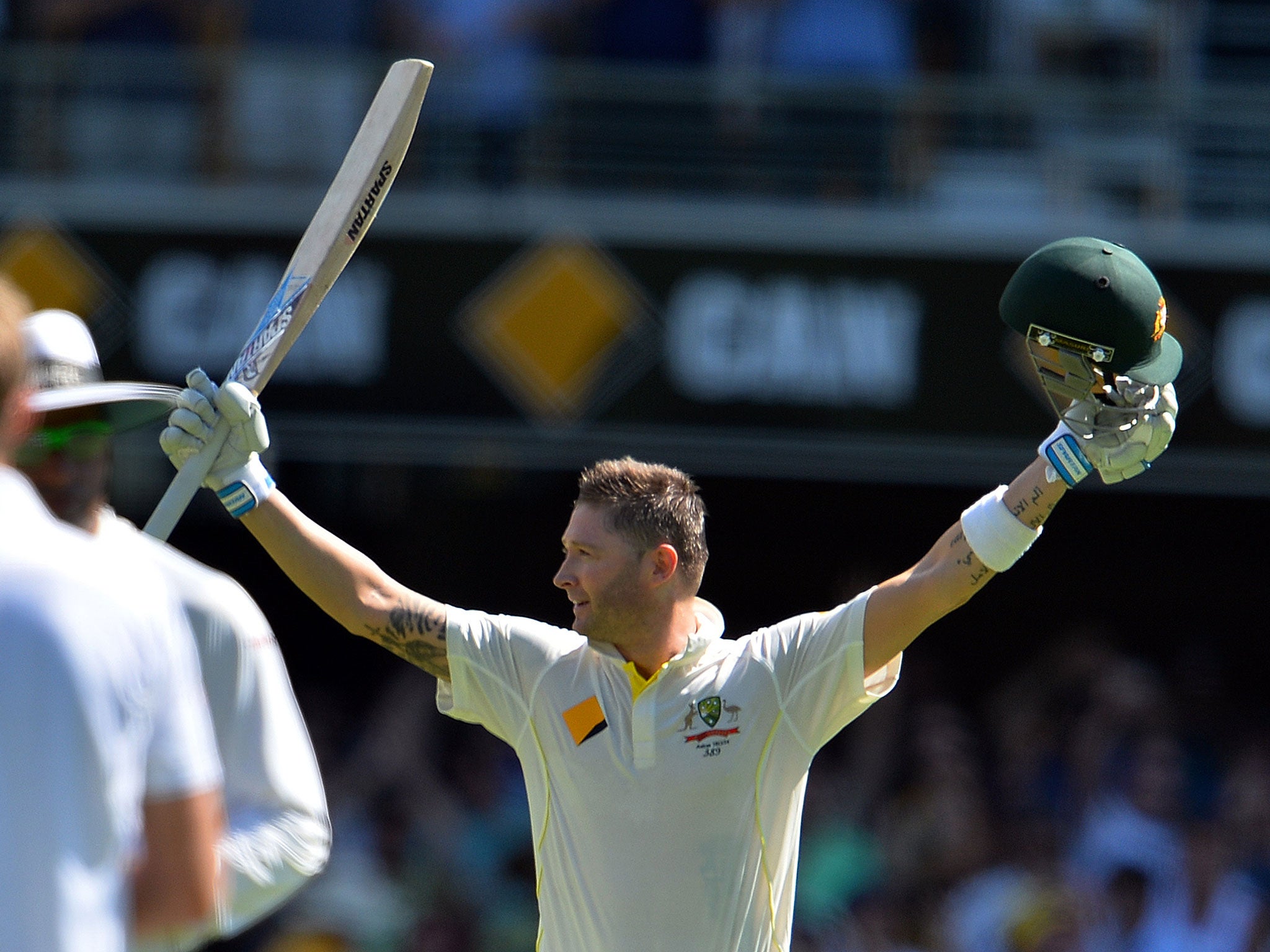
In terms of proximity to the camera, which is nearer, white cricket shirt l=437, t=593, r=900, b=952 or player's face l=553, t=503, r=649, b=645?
white cricket shirt l=437, t=593, r=900, b=952

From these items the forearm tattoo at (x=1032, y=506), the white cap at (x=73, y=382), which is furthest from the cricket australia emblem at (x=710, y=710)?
the white cap at (x=73, y=382)

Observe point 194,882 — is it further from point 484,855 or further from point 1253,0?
point 1253,0

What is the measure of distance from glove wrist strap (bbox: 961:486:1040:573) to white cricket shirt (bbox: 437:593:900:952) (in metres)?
0.25

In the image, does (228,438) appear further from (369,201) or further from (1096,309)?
(1096,309)

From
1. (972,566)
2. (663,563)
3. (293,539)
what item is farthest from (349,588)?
(972,566)

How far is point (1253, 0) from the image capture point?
24.3 feet

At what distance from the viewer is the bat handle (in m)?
2.96

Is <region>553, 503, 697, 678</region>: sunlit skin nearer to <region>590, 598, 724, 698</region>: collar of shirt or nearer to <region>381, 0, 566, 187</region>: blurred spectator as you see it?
<region>590, 598, 724, 698</region>: collar of shirt

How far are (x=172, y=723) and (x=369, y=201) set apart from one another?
1844 millimetres

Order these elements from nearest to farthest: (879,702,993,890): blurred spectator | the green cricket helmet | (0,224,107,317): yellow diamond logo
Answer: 1. the green cricket helmet
2. (879,702,993,890): blurred spectator
3. (0,224,107,317): yellow diamond logo

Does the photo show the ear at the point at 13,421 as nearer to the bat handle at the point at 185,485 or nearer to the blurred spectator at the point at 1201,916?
the bat handle at the point at 185,485

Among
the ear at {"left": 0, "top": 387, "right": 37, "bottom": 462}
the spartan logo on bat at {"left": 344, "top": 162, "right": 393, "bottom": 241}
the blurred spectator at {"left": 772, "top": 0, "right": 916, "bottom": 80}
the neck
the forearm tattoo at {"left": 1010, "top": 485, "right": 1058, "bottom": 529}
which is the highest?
the blurred spectator at {"left": 772, "top": 0, "right": 916, "bottom": 80}

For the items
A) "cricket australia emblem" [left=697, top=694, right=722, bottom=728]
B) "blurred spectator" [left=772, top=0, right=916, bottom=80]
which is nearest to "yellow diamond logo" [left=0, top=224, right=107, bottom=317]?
"blurred spectator" [left=772, top=0, right=916, bottom=80]

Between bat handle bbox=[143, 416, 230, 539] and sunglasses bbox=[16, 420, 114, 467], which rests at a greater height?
sunglasses bbox=[16, 420, 114, 467]
